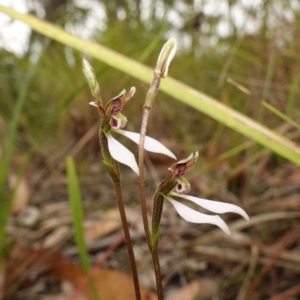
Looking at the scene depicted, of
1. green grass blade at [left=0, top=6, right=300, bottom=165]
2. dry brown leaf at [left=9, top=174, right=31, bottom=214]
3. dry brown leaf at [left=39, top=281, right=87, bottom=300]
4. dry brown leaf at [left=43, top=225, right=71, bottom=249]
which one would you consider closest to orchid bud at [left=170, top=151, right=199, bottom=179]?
green grass blade at [left=0, top=6, right=300, bottom=165]

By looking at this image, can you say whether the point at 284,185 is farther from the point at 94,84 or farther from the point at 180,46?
the point at 180,46

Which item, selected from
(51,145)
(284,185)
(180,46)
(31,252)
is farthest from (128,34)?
(31,252)

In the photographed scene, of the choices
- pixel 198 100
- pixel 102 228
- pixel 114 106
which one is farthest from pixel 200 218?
pixel 102 228

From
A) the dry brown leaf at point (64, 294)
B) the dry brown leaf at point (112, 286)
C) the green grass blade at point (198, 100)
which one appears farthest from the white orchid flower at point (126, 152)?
the dry brown leaf at point (64, 294)

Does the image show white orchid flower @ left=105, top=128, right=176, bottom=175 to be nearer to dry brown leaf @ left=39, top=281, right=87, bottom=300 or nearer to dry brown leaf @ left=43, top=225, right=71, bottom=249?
dry brown leaf @ left=39, top=281, right=87, bottom=300

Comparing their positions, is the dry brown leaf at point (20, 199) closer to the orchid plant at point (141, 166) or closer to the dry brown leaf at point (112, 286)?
the dry brown leaf at point (112, 286)

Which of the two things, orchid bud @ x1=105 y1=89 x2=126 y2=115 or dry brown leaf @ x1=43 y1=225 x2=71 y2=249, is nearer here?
orchid bud @ x1=105 y1=89 x2=126 y2=115
